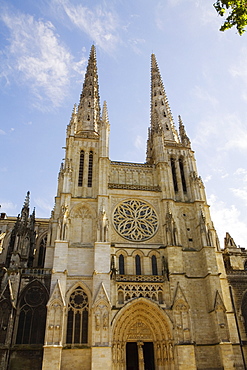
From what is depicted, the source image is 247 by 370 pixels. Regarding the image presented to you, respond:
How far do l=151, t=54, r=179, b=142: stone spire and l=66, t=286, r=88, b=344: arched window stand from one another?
15244 millimetres

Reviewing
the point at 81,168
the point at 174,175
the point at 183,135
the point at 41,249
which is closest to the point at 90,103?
the point at 81,168

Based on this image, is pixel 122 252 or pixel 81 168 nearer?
pixel 122 252

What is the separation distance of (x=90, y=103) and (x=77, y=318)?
793 inches

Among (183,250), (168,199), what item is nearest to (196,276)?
(183,250)

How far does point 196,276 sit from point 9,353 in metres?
11.9

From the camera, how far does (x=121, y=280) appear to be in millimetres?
18266

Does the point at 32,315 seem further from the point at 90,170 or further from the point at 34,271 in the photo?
the point at 90,170

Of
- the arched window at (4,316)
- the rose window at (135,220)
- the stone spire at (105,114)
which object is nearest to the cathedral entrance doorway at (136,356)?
the rose window at (135,220)

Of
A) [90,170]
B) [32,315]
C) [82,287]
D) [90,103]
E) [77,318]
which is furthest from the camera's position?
[90,103]

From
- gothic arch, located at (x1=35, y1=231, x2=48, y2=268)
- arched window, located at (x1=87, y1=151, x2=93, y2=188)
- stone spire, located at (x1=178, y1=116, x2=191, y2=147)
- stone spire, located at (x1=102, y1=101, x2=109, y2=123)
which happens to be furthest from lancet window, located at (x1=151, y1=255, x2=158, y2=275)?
stone spire, located at (x1=102, y1=101, x2=109, y2=123)

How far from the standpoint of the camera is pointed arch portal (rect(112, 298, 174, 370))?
55.2 ft

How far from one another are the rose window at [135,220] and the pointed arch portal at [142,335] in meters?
4.59

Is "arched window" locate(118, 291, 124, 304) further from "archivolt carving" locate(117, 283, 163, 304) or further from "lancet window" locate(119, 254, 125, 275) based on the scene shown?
"lancet window" locate(119, 254, 125, 275)

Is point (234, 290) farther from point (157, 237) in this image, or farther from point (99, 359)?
point (99, 359)
